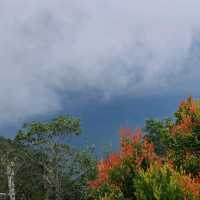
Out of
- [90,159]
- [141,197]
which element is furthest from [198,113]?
[90,159]

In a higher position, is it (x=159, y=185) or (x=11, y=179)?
(x=11, y=179)

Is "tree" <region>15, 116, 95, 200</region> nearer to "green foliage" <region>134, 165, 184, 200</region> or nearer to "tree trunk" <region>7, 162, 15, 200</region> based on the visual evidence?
"tree trunk" <region>7, 162, 15, 200</region>

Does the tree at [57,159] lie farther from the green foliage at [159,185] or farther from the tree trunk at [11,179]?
the green foliage at [159,185]

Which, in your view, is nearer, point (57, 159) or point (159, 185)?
point (159, 185)

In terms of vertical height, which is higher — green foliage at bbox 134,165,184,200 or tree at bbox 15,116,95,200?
tree at bbox 15,116,95,200

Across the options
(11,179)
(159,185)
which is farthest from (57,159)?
(159,185)

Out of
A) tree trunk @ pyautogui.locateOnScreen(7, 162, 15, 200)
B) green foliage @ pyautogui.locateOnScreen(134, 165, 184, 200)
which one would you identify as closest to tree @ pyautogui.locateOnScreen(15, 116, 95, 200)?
tree trunk @ pyautogui.locateOnScreen(7, 162, 15, 200)

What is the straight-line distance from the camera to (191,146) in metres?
20.3

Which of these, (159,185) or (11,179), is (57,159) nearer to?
(11,179)

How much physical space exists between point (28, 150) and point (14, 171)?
2.41 m

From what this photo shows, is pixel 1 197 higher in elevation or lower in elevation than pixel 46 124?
lower

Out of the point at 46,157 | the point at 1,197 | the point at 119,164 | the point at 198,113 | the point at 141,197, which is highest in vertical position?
the point at 46,157

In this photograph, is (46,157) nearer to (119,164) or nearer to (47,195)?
(47,195)

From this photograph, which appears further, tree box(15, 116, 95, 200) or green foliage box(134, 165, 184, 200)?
tree box(15, 116, 95, 200)
